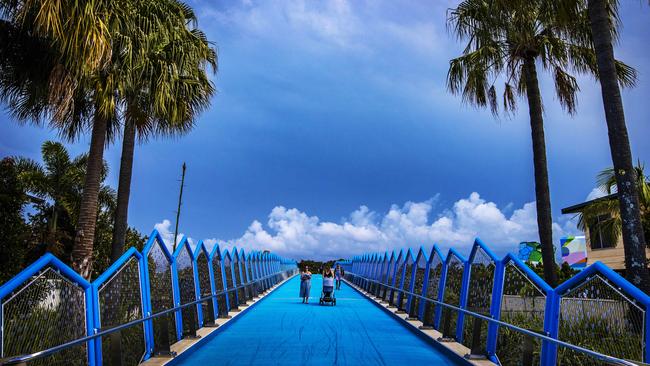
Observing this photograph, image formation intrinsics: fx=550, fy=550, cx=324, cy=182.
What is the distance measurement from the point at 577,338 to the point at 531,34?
11095 mm

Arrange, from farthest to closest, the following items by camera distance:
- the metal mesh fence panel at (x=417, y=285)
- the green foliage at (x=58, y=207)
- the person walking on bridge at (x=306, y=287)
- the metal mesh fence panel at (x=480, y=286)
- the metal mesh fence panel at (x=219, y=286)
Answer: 1. the green foliage at (x=58, y=207)
2. the person walking on bridge at (x=306, y=287)
3. the metal mesh fence panel at (x=417, y=285)
4. the metal mesh fence panel at (x=219, y=286)
5. the metal mesh fence panel at (x=480, y=286)

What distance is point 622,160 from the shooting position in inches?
372

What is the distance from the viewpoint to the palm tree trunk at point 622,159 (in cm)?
911

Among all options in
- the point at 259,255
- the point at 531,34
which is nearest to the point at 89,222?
the point at 531,34

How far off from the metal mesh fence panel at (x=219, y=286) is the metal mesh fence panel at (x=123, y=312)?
575cm

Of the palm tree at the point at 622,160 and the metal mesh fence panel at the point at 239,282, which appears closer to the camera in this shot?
the palm tree at the point at 622,160

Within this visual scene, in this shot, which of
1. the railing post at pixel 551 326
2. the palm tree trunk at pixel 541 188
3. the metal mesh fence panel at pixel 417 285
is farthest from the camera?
the palm tree trunk at pixel 541 188

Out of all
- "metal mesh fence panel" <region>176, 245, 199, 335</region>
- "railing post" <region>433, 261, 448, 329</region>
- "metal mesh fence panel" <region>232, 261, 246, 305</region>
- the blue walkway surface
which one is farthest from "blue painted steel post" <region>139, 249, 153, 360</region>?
"metal mesh fence panel" <region>232, 261, 246, 305</region>

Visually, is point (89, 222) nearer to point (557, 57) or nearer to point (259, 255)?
point (557, 57)

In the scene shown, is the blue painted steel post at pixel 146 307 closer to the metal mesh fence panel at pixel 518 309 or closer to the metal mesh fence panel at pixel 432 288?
the metal mesh fence panel at pixel 518 309

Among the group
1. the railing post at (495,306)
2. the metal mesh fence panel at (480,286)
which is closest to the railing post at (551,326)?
the railing post at (495,306)

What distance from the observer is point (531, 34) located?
49.9ft

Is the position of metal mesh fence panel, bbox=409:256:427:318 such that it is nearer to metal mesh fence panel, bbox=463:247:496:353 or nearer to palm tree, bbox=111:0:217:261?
metal mesh fence panel, bbox=463:247:496:353

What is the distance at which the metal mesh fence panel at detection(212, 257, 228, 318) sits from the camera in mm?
13398
